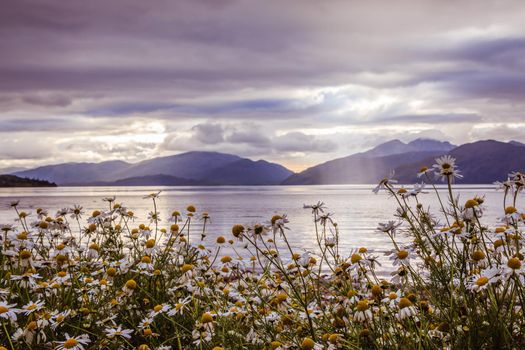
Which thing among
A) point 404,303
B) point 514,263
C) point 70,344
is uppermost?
point 514,263

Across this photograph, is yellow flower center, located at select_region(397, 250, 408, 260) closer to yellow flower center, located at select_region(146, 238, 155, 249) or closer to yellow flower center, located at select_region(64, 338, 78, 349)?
yellow flower center, located at select_region(64, 338, 78, 349)

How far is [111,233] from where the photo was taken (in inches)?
363

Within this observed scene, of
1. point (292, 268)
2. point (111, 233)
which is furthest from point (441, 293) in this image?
point (111, 233)

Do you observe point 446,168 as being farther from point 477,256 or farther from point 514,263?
point 514,263

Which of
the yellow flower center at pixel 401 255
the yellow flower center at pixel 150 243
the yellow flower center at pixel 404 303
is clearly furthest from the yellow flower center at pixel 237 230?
the yellow flower center at pixel 150 243

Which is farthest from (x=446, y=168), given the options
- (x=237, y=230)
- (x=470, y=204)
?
(x=237, y=230)

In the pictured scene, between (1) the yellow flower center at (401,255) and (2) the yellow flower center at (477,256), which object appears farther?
(1) the yellow flower center at (401,255)

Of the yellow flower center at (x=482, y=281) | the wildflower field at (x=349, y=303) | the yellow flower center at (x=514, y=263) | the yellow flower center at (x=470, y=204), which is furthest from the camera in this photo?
the yellow flower center at (x=470, y=204)

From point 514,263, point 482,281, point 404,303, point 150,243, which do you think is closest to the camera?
point 514,263

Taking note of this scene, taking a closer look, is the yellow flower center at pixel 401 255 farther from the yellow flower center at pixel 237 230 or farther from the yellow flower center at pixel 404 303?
the yellow flower center at pixel 237 230

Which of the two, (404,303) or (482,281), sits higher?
(482,281)

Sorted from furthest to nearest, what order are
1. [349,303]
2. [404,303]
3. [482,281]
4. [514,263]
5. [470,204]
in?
[349,303]
[470,204]
[404,303]
[482,281]
[514,263]

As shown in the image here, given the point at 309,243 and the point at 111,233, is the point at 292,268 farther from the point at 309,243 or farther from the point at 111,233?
the point at 309,243

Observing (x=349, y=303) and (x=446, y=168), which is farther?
(x=349, y=303)
